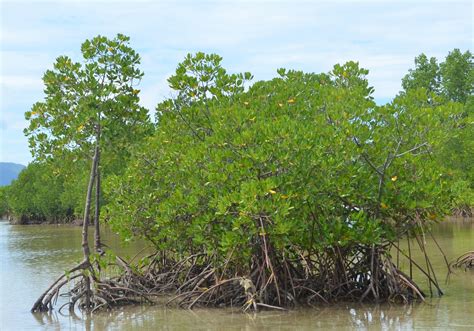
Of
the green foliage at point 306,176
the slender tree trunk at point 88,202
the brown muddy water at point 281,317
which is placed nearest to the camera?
the brown muddy water at point 281,317

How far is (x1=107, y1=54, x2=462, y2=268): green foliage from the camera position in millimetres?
10273

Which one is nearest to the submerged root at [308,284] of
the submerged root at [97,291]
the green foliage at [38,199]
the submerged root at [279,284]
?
the submerged root at [279,284]

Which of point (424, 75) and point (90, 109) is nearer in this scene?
point (90, 109)

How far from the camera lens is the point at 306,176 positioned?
1037 centimetres

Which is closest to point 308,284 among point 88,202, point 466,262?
point 88,202

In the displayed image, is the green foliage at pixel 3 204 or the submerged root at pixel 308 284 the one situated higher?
the green foliage at pixel 3 204

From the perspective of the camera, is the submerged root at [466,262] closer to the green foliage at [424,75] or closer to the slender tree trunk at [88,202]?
the slender tree trunk at [88,202]

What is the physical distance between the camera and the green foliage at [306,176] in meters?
10.3

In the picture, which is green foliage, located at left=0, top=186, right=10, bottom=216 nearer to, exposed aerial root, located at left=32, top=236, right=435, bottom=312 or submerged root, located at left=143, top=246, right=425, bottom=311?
exposed aerial root, located at left=32, top=236, right=435, bottom=312

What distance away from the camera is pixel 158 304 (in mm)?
12000

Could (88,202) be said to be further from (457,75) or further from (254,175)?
(457,75)

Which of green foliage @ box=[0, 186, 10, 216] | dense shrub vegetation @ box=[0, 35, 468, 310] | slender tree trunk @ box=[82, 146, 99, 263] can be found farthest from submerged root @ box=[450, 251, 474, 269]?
green foliage @ box=[0, 186, 10, 216]

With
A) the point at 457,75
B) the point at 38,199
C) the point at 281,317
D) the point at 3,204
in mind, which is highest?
the point at 457,75

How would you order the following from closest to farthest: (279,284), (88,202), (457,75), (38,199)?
(279,284) → (88,202) → (457,75) → (38,199)
